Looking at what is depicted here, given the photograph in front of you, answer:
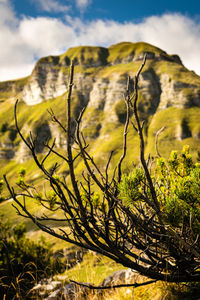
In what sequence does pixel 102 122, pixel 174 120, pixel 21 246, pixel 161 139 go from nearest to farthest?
pixel 21 246
pixel 161 139
pixel 174 120
pixel 102 122

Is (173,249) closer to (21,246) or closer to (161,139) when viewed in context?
(21,246)

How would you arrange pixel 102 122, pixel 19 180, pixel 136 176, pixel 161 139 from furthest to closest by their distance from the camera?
1. pixel 102 122
2. pixel 161 139
3. pixel 19 180
4. pixel 136 176

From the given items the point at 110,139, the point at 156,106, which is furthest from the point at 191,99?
the point at 110,139

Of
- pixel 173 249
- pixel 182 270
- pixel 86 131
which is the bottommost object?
pixel 182 270

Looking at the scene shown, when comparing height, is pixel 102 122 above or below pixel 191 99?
below

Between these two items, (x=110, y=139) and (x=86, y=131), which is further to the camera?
(x=86, y=131)

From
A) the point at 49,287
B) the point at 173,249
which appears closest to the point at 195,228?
the point at 173,249

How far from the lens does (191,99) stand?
176 metres

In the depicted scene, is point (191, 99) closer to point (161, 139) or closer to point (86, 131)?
point (161, 139)

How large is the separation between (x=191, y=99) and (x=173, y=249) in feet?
637

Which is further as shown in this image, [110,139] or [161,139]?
[110,139]

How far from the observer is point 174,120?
16388 cm

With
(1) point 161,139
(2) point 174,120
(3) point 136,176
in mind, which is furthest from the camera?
(2) point 174,120

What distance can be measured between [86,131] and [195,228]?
186 meters
